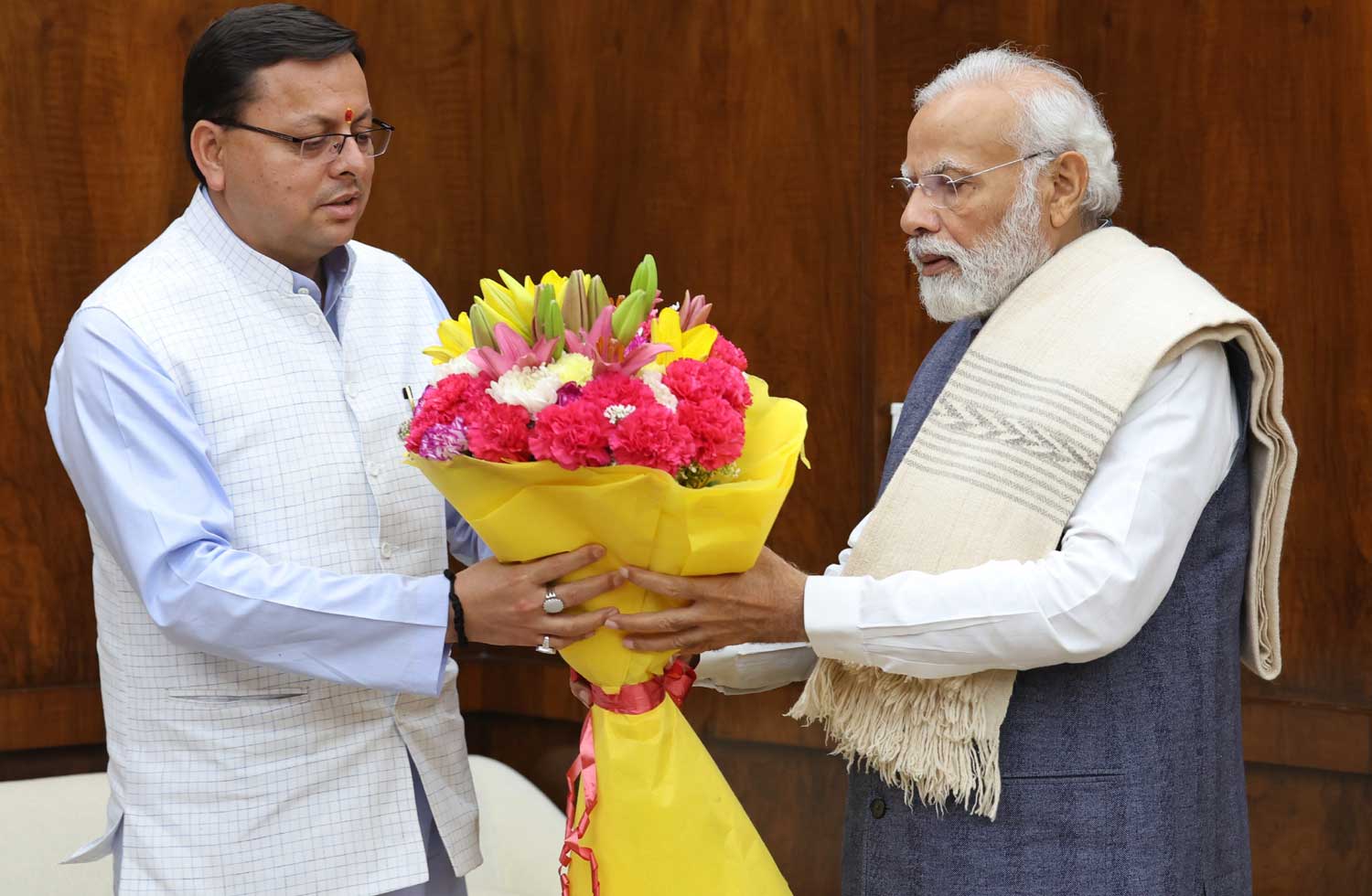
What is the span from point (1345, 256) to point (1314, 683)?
3.04 ft

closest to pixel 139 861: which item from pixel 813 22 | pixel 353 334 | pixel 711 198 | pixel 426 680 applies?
pixel 426 680

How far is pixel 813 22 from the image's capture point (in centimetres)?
340

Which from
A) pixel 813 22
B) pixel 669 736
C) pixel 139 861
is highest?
pixel 813 22

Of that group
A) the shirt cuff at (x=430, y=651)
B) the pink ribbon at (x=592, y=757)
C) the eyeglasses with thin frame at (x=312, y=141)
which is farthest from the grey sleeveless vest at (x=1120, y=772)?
the eyeglasses with thin frame at (x=312, y=141)

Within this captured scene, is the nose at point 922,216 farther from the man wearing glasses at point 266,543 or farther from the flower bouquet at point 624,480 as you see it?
the man wearing glasses at point 266,543

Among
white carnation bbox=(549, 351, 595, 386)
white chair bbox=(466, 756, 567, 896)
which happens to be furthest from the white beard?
white chair bbox=(466, 756, 567, 896)

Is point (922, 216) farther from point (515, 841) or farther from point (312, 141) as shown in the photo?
point (515, 841)

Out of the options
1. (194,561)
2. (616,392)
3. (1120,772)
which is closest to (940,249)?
(616,392)

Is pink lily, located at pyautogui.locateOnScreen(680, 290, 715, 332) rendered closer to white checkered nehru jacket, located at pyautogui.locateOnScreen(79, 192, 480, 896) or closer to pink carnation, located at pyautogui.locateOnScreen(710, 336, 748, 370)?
pink carnation, located at pyautogui.locateOnScreen(710, 336, 748, 370)

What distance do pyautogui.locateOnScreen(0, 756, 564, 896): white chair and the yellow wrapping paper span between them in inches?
62.3

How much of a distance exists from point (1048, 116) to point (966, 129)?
121mm

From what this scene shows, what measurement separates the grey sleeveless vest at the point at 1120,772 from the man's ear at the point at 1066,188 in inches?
13.0

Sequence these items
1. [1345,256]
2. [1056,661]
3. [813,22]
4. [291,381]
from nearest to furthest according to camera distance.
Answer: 1. [1056,661]
2. [291,381]
3. [1345,256]
4. [813,22]

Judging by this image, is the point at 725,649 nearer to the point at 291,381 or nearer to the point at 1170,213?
the point at 291,381
